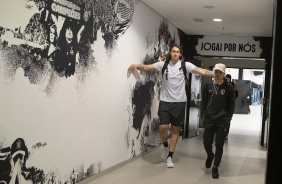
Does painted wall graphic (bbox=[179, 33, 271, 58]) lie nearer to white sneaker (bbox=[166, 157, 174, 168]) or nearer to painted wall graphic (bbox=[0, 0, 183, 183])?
painted wall graphic (bbox=[0, 0, 183, 183])

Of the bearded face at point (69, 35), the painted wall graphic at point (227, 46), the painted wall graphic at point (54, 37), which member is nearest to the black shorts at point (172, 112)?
the painted wall graphic at point (54, 37)

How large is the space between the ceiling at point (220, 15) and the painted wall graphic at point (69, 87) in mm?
605

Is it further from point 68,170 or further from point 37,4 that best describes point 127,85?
point 37,4

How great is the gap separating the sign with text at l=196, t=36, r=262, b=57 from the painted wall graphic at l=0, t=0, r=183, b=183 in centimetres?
288

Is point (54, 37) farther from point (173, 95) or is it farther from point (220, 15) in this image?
point (220, 15)

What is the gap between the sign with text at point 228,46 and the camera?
7.65 meters

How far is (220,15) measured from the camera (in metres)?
5.77

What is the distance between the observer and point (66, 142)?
3.31m

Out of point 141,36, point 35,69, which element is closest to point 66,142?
point 35,69

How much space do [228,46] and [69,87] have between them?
211 inches

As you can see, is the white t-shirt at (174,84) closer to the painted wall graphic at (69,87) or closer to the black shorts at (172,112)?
the black shorts at (172,112)

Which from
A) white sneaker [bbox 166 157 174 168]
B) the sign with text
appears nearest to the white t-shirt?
white sneaker [bbox 166 157 174 168]

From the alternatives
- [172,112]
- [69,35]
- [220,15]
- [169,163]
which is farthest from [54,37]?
[220,15]

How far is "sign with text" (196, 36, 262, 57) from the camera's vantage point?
7.65 metres
